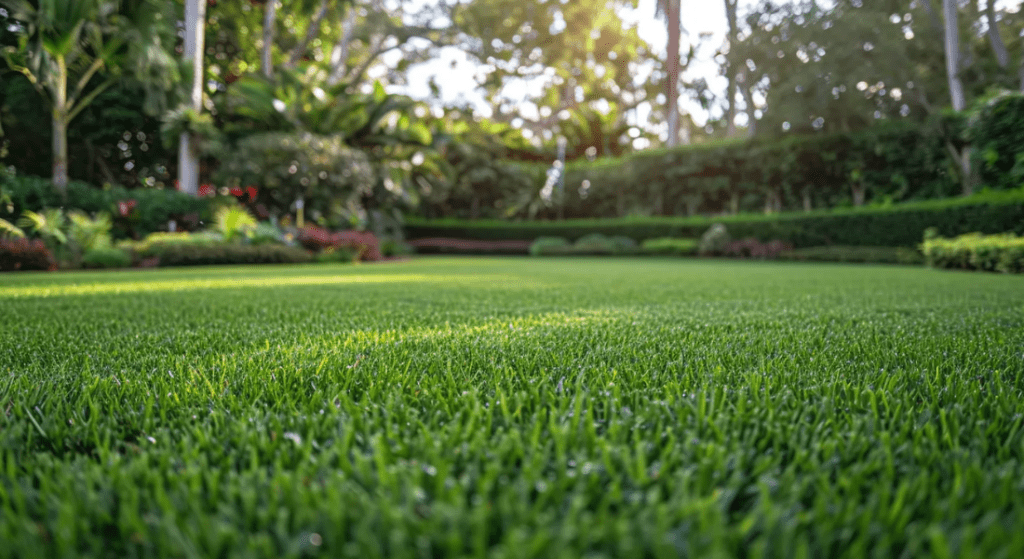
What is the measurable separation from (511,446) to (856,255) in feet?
48.2

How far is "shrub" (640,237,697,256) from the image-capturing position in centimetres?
1661

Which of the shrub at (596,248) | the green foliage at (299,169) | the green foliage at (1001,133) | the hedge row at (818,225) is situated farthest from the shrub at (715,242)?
the green foliage at (299,169)

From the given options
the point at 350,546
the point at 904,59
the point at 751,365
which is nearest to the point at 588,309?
the point at 751,365

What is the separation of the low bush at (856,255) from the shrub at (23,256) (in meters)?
16.5

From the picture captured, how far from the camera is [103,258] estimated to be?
8.52 meters

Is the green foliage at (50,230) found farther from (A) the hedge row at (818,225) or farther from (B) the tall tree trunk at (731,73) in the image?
(B) the tall tree trunk at (731,73)

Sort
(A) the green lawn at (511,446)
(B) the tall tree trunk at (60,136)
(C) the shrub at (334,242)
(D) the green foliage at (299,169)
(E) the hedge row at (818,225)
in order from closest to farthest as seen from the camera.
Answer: (A) the green lawn at (511,446) → (E) the hedge row at (818,225) → (C) the shrub at (334,242) → (B) the tall tree trunk at (60,136) → (D) the green foliage at (299,169)

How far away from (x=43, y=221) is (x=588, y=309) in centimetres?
1098

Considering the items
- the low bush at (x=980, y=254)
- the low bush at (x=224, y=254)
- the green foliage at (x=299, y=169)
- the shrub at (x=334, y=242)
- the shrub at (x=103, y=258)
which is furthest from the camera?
the green foliage at (x=299, y=169)

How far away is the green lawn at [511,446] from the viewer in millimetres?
578

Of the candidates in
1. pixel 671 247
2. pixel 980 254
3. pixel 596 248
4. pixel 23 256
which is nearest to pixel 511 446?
pixel 23 256

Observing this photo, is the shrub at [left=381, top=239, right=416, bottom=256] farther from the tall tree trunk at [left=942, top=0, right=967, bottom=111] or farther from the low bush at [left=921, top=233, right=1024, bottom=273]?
the tall tree trunk at [left=942, top=0, right=967, bottom=111]

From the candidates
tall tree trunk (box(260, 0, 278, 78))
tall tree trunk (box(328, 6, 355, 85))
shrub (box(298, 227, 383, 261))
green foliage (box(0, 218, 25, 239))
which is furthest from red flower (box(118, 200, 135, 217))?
tall tree trunk (box(328, 6, 355, 85))

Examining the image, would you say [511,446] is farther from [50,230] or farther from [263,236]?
[263,236]
